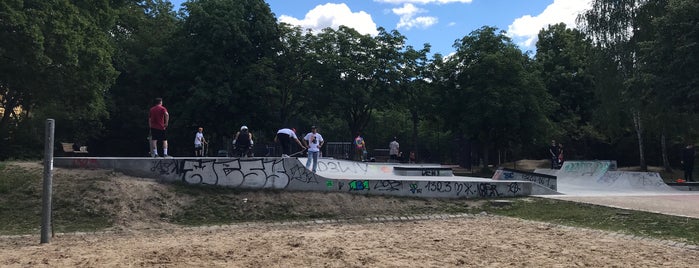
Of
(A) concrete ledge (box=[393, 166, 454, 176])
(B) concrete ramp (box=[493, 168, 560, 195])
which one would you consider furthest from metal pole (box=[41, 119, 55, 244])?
(A) concrete ledge (box=[393, 166, 454, 176])

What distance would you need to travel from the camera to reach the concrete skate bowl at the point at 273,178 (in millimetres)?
13719

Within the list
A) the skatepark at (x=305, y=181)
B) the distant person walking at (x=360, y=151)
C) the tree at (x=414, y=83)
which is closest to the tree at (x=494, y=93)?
the tree at (x=414, y=83)

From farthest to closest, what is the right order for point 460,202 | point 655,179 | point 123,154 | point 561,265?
1. point 123,154
2. point 655,179
3. point 460,202
4. point 561,265

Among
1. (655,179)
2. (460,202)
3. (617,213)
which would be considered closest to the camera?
(617,213)

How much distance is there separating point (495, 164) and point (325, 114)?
13828 mm

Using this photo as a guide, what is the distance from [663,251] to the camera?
27.6 feet

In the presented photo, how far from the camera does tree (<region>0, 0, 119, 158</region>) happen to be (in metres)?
21.7

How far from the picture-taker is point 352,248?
337 inches

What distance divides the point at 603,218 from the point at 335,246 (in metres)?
7.42

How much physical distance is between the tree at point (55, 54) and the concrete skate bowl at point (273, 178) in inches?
432

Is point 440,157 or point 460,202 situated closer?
point 460,202

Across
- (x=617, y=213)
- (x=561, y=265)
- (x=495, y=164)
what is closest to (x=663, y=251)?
(x=561, y=265)

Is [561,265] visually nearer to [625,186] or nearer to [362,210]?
[362,210]

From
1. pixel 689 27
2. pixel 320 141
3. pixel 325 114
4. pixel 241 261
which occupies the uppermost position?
pixel 689 27
